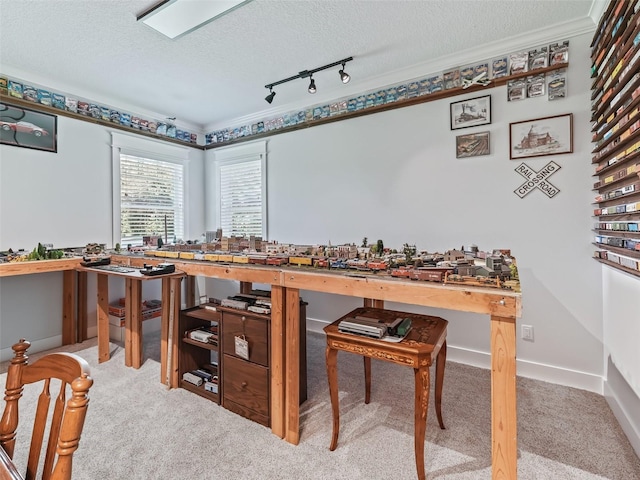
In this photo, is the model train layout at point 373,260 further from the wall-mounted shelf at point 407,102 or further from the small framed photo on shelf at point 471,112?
the wall-mounted shelf at point 407,102

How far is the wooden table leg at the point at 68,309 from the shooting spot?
10.6 ft

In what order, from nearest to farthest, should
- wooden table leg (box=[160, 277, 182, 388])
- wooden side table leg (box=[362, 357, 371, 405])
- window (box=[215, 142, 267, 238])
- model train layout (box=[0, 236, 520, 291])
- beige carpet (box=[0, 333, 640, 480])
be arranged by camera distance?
model train layout (box=[0, 236, 520, 291]) → beige carpet (box=[0, 333, 640, 480]) → wooden side table leg (box=[362, 357, 371, 405]) → wooden table leg (box=[160, 277, 182, 388]) → window (box=[215, 142, 267, 238])

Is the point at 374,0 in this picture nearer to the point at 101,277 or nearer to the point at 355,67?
the point at 355,67

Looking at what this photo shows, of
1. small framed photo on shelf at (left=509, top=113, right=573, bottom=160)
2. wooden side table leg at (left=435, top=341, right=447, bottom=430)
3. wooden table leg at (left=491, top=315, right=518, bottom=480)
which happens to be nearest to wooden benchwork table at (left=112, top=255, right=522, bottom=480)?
wooden table leg at (left=491, top=315, right=518, bottom=480)

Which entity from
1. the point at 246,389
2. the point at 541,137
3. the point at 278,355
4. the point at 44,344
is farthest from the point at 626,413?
the point at 44,344

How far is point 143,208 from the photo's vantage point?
4008 mm

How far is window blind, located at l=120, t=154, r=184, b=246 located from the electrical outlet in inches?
147

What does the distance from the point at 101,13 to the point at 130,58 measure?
0.59 meters

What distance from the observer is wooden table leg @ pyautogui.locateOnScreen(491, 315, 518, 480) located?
3.87ft

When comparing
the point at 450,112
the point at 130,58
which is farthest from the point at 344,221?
the point at 130,58

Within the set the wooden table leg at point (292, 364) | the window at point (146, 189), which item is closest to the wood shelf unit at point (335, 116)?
the window at point (146, 189)

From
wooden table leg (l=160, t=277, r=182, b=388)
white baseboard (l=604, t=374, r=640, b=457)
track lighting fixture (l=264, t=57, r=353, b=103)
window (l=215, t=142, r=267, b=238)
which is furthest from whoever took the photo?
window (l=215, t=142, r=267, b=238)

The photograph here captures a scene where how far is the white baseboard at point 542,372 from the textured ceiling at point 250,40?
2681 mm

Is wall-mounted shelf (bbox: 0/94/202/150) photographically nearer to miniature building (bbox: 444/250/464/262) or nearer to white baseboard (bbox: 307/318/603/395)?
miniature building (bbox: 444/250/464/262)
